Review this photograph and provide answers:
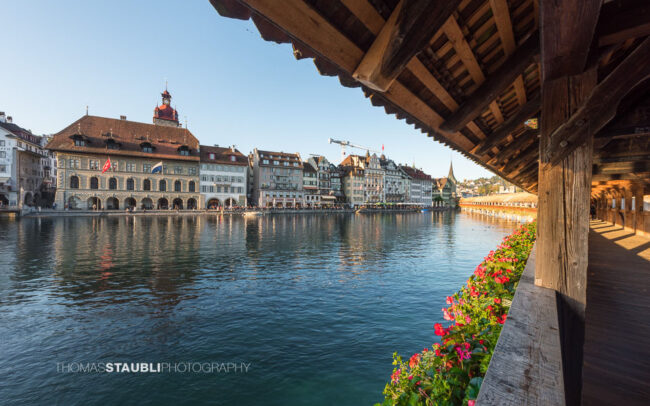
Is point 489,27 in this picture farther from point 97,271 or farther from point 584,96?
point 97,271

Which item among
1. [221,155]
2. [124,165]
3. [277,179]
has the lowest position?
[277,179]

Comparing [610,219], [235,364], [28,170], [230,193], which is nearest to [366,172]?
[230,193]

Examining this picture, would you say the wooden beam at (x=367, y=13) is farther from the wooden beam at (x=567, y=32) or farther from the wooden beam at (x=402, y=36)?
the wooden beam at (x=567, y=32)

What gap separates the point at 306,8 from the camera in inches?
76.0

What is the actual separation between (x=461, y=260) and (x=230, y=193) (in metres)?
59.0

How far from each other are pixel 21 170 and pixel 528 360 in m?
82.5

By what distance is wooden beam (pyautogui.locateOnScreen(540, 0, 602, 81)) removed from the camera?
1814 millimetres

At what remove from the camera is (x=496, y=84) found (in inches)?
139

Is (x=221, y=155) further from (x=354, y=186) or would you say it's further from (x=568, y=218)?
(x=568, y=218)

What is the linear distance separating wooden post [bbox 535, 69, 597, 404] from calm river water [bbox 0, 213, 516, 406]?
4.04 m

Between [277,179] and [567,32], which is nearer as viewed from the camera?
[567,32]

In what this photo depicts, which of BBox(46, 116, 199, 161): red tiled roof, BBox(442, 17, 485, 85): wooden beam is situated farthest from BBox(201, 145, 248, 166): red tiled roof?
BBox(442, 17, 485, 85): wooden beam

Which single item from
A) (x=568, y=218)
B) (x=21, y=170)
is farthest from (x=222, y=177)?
(x=568, y=218)

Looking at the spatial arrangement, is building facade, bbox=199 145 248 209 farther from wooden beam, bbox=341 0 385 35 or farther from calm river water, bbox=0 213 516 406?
wooden beam, bbox=341 0 385 35
